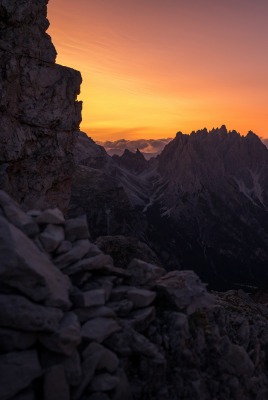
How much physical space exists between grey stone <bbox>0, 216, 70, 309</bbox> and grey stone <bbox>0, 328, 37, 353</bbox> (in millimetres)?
1125

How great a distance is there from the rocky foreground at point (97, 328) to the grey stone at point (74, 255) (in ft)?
0.12

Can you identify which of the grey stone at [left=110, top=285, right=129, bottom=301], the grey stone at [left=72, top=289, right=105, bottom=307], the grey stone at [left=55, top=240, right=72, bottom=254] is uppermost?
the grey stone at [left=55, top=240, right=72, bottom=254]

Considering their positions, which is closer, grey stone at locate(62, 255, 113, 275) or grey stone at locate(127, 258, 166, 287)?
grey stone at locate(62, 255, 113, 275)

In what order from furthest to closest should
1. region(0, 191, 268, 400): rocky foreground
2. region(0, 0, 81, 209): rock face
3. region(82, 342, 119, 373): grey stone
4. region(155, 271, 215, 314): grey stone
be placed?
region(0, 0, 81, 209): rock face
region(155, 271, 215, 314): grey stone
region(82, 342, 119, 373): grey stone
region(0, 191, 268, 400): rocky foreground

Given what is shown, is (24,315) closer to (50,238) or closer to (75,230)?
(50,238)

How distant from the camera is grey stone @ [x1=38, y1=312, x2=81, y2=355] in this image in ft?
41.4

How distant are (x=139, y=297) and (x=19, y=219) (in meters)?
5.42

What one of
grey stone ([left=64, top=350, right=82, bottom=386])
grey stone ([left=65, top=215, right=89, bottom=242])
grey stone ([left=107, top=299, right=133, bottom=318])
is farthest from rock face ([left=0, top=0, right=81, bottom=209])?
grey stone ([left=64, top=350, right=82, bottom=386])

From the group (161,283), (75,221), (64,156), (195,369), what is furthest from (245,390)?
(64,156)

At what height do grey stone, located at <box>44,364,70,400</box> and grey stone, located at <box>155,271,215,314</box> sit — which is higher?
grey stone, located at <box>155,271,215,314</box>

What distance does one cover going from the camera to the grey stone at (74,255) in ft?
49.6

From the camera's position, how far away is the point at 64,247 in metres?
15.4

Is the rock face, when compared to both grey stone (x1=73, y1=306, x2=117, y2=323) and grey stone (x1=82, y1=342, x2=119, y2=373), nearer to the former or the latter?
grey stone (x1=73, y1=306, x2=117, y2=323)

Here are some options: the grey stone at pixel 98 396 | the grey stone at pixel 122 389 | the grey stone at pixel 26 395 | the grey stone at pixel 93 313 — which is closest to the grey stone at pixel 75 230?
the grey stone at pixel 93 313
